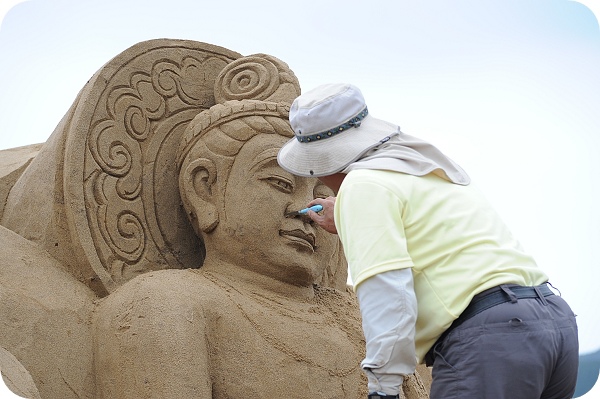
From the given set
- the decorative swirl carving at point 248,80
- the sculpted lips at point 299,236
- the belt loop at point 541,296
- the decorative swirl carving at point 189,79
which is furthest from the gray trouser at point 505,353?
the decorative swirl carving at point 189,79

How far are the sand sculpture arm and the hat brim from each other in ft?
2.82

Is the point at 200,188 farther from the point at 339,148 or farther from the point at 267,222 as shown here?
the point at 339,148

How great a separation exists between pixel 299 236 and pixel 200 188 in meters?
0.49

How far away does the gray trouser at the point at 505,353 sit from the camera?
8.57ft

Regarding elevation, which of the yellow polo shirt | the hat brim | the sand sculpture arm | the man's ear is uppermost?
the hat brim

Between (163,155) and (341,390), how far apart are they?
1.35m

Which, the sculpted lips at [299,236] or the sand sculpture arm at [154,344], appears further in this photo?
the sculpted lips at [299,236]

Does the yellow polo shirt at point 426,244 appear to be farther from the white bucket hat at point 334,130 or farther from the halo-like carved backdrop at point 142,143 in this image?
the halo-like carved backdrop at point 142,143

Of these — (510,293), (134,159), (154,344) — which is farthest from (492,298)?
(134,159)

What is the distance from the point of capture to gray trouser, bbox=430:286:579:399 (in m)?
2.61

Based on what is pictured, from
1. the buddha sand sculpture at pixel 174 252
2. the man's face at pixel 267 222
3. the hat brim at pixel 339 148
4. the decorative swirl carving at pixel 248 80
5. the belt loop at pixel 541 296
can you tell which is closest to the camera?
the belt loop at pixel 541 296

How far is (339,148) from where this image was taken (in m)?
3.02

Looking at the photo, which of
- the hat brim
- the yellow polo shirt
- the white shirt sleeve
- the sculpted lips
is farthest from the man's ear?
the white shirt sleeve

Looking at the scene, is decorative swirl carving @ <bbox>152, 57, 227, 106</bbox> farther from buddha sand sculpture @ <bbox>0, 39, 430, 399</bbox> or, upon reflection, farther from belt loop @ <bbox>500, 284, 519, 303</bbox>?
belt loop @ <bbox>500, 284, 519, 303</bbox>
